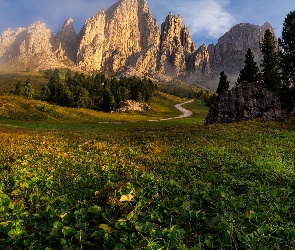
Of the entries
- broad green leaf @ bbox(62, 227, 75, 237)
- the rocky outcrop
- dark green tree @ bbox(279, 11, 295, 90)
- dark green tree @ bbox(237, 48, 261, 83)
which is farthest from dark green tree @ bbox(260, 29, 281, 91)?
broad green leaf @ bbox(62, 227, 75, 237)

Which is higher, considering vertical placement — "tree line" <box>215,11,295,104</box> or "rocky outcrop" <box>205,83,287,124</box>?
"tree line" <box>215,11,295,104</box>

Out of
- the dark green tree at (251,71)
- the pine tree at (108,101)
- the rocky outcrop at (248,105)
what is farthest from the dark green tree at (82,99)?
the rocky outcrop at (248,105)

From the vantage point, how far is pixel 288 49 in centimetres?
5094

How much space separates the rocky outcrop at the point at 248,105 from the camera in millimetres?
45531

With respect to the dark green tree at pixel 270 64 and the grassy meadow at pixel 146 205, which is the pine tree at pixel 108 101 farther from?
the grassy meadow at pixel 146 205

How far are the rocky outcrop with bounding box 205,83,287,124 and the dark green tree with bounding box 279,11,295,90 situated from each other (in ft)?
20.3

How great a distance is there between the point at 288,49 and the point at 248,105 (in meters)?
16.2

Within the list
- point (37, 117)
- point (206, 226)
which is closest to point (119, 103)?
point (37, 117)

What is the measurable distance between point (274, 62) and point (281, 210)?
70.7 meters

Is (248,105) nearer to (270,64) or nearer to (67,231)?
(270,64)

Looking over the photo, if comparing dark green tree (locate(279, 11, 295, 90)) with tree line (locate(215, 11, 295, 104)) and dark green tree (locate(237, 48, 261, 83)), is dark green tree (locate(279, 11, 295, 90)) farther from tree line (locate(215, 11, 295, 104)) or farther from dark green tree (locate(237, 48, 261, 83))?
dark green tree (locate(237, 48, 261, 83))

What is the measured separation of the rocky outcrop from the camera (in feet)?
149

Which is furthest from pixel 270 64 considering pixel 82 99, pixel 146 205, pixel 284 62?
pixel 82 99

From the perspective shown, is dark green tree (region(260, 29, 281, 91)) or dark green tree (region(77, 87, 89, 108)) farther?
dark green tree (region(77, 87, 89, 108))
